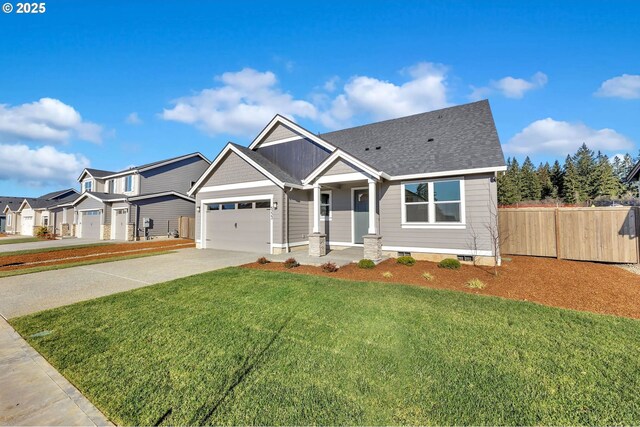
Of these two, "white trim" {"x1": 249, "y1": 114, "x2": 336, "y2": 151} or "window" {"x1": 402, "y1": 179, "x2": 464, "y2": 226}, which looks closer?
"window" {"x1": 402, "y1": 179, "x2": 464, "y2": 226}

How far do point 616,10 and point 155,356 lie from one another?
599 inches

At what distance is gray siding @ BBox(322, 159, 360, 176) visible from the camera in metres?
10.6

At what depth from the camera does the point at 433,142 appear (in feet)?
37.0

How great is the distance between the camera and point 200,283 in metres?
6.95

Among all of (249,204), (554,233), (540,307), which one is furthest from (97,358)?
(554,233)

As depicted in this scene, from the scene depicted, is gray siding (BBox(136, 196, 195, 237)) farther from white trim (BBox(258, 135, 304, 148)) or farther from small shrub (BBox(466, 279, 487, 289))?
small shrub (BBox(466, 279, 487, 289))

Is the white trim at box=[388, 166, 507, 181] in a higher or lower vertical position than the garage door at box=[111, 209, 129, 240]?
higher

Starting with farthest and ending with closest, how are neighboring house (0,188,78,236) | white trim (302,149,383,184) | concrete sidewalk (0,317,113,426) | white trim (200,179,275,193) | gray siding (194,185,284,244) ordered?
neighboring house (0,188,78,236) → white trim (200,179,275,193) → gray siding (194,185,284,244) → white trim (302,149,383,184) → concrete sidewalk (0,317,113,426)

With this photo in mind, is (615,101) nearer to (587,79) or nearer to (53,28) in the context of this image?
(587,79)

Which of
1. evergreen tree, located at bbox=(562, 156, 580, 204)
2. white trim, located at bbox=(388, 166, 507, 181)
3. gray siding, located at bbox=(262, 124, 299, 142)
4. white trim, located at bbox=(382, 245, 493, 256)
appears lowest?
white trim, located at bbox=(382, 245, 493, 256)

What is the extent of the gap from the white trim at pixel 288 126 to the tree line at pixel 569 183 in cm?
4744

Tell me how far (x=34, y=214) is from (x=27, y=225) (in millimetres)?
3181

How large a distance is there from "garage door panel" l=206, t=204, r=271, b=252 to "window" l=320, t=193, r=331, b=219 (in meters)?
2.62

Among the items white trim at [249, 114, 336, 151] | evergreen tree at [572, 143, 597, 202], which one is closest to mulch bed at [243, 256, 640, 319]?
white trim at [249, 114, 336, 151]
